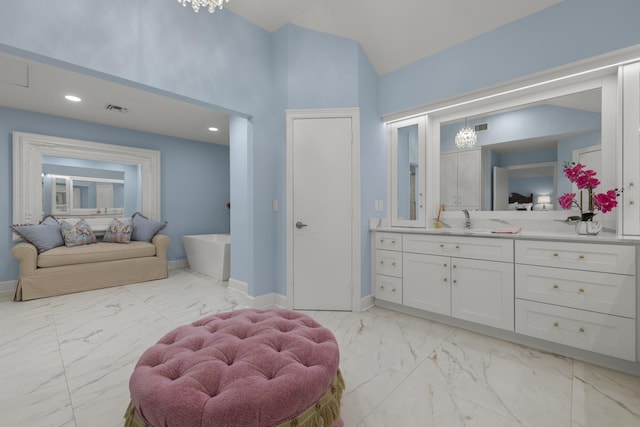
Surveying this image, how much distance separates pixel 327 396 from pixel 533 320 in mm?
1852

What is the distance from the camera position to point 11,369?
1.91m

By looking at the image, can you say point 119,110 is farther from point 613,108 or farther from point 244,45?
point 613,108

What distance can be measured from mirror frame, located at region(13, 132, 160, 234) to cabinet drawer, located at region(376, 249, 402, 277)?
13.8ft

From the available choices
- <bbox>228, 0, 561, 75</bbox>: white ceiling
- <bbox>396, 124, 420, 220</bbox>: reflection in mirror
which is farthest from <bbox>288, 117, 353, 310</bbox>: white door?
<bbox>228, 0, 561, 75</bbox>: white ceiling

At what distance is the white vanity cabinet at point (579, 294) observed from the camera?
183cm

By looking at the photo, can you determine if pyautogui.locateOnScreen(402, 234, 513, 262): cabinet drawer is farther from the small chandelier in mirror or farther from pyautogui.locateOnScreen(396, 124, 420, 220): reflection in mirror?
the small chandelier in mirror

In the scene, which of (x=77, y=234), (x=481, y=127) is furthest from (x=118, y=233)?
(x=481, y=127)

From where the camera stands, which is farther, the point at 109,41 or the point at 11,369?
the point at 109,41

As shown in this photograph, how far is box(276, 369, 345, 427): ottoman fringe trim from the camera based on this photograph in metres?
1.04

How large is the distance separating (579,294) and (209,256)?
4.34 meters

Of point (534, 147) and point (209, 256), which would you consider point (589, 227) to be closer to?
point (534, 147)

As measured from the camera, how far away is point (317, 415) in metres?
1.11

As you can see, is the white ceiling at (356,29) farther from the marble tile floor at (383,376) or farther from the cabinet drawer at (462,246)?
the marble tile floor at (383,376)

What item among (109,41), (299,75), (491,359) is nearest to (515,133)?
(491,359)
